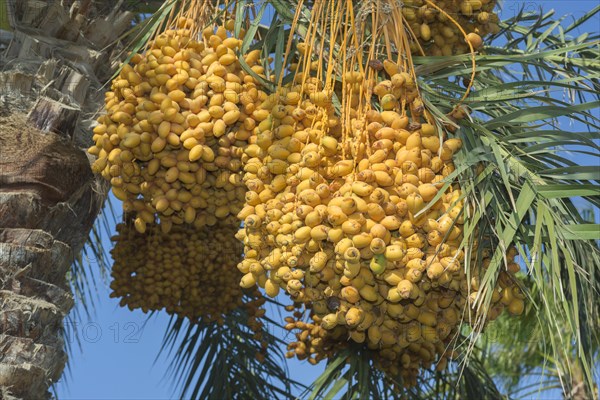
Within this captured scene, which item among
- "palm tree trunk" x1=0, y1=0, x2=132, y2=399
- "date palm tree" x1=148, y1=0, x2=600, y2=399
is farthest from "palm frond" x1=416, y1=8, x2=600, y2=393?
"palm tree trunk" x1=0, y1=0, x2=132, y2=399

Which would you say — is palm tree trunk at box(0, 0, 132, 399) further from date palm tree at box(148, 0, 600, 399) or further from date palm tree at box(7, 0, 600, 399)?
date palm tree at box(148, 0, 600, 399)

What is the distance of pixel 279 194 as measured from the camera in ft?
7.18

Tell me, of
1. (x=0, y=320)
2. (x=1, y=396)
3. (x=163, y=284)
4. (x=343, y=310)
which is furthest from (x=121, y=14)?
(x=343, y=310)

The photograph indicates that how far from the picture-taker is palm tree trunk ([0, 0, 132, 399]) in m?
2.67

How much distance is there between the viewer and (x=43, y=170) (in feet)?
9.46

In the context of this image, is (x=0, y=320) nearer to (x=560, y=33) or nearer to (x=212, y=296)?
(x=212, y=296)

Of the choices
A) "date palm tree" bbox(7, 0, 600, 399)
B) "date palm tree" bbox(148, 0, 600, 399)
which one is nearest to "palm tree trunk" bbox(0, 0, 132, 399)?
"date palm tree" bbox(7, 0, 600, 399)

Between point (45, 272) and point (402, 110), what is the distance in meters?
1.28

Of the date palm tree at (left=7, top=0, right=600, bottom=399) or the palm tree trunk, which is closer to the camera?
the date palm tree at (left=7, top=0, right=600, bottom=399)

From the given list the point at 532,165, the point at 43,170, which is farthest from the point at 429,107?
the point at 43,170

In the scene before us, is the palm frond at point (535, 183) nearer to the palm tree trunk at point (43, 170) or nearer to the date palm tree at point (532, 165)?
the date palm tree at point (532, 165)

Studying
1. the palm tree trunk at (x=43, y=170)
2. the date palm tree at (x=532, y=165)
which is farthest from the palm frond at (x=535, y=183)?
the palm tree trunk at (x=43, y=170)

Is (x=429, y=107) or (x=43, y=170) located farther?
(x=43, y=170)

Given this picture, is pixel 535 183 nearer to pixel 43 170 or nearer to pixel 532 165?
pixel 532 165
